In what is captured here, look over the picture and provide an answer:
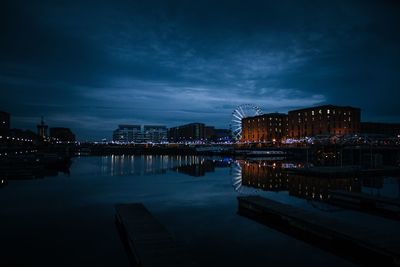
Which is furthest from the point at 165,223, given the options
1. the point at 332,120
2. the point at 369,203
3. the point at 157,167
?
the point at 332,120

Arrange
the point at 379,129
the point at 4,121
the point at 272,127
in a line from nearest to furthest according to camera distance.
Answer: the point at 4,121, the point at 272,127, the point at 379,129

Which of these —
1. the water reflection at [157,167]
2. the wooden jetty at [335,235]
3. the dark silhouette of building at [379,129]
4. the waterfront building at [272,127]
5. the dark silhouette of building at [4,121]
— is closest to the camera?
the wooden jetty at [335,235]

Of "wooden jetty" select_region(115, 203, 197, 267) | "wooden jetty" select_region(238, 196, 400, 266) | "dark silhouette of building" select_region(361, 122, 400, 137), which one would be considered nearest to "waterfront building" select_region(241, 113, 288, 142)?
"dark silhouette of building" select_region(361, 122, 400, 137)

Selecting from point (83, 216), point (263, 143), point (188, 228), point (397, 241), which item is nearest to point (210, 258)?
point (188, 228)

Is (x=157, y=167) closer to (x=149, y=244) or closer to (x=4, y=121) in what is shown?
(x=149, y=244)

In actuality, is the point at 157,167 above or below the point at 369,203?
below

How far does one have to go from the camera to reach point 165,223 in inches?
842

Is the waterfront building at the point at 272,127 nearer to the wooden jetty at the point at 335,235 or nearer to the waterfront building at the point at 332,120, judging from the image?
the waterfront building at the point at 332,120

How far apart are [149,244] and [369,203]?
1866cm

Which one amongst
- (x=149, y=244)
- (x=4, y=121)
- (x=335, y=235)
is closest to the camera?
(x=149, y=244)

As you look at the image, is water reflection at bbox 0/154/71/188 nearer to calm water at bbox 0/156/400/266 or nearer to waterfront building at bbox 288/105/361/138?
calm water at bbox 0/156/400/266

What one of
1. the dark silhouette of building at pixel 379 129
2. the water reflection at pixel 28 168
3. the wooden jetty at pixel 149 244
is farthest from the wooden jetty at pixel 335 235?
the dark silhouette of building at pixel 379 129

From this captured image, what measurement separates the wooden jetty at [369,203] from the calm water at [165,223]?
5.10 feet

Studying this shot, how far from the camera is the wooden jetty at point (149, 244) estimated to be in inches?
481
